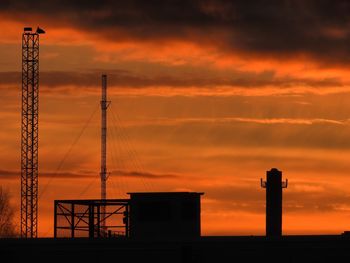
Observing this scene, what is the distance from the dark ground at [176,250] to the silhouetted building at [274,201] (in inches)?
2079

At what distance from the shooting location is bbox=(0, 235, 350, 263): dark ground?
3130 inches

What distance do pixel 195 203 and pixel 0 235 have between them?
170ft

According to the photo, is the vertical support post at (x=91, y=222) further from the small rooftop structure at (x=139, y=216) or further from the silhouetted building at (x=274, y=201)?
the silhouetted building at (x=274, y=201)

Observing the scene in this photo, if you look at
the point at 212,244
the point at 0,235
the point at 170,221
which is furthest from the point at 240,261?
the point at 0,235

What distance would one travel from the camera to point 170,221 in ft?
362

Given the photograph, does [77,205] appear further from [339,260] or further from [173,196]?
[339,260]

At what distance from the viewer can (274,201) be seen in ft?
474

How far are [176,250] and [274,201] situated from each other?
62950 millimetres

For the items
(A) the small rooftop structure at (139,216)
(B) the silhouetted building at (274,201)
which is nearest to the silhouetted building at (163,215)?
(A) the small rooftop structure at (139,216)

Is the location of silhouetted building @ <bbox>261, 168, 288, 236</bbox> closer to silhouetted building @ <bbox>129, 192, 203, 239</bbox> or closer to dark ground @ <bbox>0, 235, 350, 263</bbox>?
silhouetted building @ <bbox>129, 192, 203, 239</bbox>

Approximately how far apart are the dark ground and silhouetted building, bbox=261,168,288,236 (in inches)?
2079

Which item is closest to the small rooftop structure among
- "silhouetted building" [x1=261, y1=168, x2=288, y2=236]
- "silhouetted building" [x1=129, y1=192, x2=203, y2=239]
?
"silhouetted building" [x1=129, y1=192, x2=203, y2=239]

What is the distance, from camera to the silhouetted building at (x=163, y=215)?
110 m

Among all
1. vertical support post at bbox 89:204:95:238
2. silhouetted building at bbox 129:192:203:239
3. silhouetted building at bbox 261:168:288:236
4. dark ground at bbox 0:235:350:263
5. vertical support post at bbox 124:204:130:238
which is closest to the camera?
dark ground at bbox 0:235:350:263
